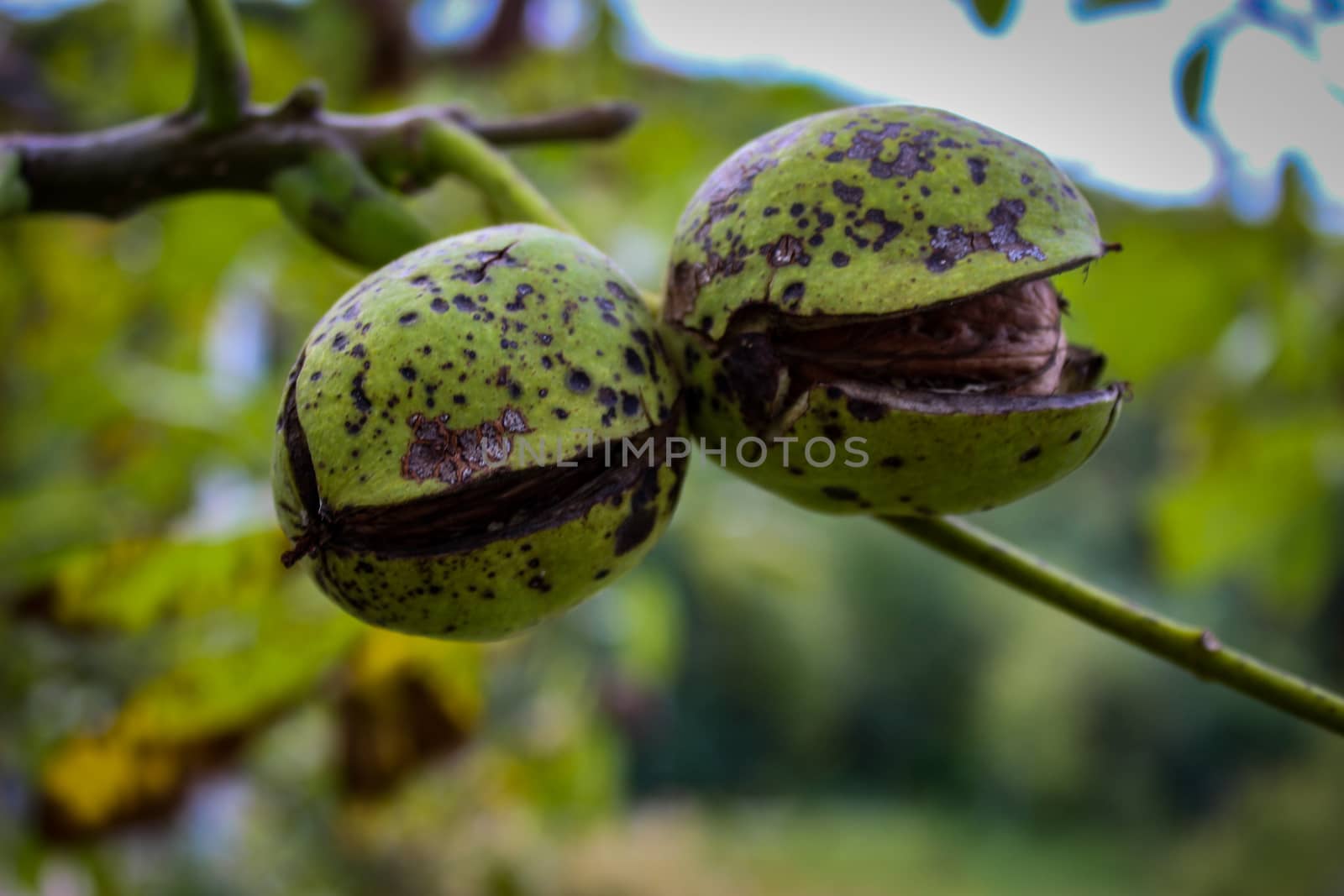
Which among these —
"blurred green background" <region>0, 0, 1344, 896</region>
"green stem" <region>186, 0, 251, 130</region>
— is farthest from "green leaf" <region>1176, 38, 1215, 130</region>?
"green stem" <region>186, 0, 251, 130</region>

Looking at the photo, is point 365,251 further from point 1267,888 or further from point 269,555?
point 1267,888

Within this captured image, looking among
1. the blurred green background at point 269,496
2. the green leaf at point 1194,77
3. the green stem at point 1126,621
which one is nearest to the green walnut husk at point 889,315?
the green stem at point 1126,621

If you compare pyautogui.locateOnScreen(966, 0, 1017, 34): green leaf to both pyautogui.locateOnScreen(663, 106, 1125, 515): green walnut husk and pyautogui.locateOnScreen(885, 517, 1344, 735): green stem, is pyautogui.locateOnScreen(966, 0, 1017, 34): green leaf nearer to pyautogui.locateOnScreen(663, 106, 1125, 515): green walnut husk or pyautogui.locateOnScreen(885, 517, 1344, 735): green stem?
pyautogui.locateOnScreen(663, 106, 1125, 515): green walnut husk

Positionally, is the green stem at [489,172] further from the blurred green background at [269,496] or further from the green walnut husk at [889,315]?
the blurred green background at [269,496]

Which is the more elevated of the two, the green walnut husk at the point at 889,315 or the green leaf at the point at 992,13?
the green leaf at the point at 992,13

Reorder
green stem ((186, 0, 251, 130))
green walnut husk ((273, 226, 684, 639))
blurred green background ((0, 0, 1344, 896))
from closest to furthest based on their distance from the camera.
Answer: green walnut husk ((273, 226, 684, 639)) → green stem ((186, 0, 251, 130)) → blurred green background ((0, 0, 1344, 896))

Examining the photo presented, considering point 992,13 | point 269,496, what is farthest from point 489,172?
point 269,496
